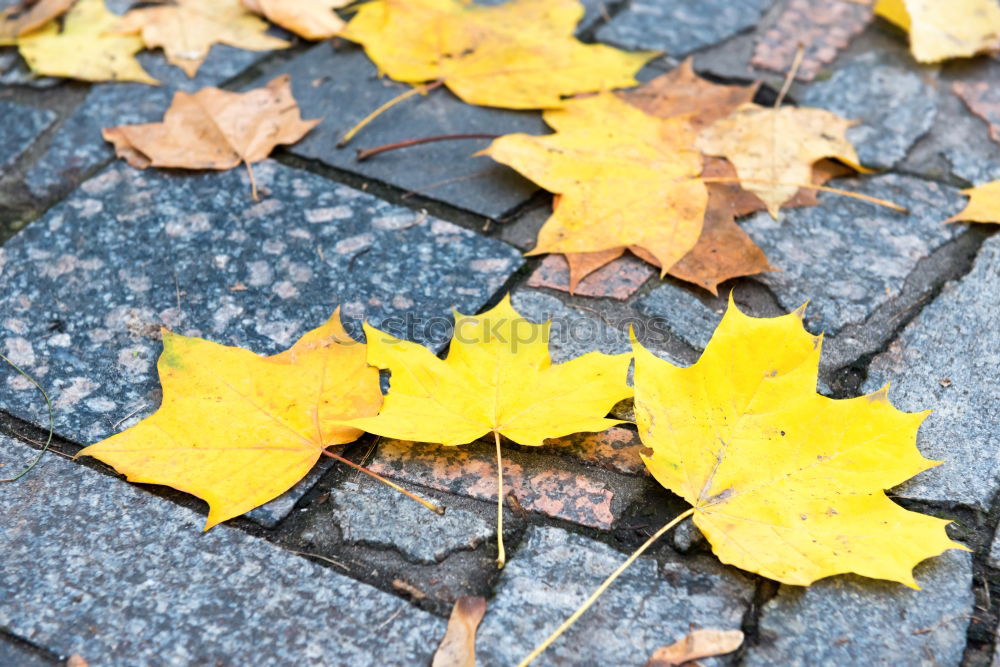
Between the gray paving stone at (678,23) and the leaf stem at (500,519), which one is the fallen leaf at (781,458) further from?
the gray paving stone at (678,23)

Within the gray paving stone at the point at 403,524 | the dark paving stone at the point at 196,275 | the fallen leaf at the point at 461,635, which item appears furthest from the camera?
the dark paving stone at the point at 196,275

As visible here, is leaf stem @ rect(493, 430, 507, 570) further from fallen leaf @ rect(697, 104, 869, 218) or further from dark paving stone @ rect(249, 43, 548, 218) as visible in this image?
fallen leaf @ rect(697, 104, 869, 218)

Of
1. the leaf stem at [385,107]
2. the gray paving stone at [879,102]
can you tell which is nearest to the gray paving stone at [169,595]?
the leaf stem at [385,107]

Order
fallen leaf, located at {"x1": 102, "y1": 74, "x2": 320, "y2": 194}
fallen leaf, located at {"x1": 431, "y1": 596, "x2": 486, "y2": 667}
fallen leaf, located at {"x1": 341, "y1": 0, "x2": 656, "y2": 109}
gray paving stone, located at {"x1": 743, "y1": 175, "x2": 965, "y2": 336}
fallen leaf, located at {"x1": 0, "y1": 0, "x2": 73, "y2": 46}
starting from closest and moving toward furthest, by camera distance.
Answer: fallen leaf, located at {"x1": 431, "y1": 596, "x2": 486, "y2": 667}, gray paving stone, located at {"x1": 743, "y1": 175, "x2": 965, "y2": 336}, fallen leaf, located at {"x1": 102, "y1": 74, "x2": 320, "y2": 194}, fallen leaf, located at {"x1": 341, "y1": 0, "x2": 656, "y2": 109}, fallen leaf, located at {"x1": 0, "y1": 0, "x2": 73, "y2": 46}

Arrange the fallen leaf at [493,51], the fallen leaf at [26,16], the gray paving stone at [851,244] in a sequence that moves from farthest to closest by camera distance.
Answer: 1. the fallen leaf at [26,16]
2. the fallen leaf at [493,51]
3. the gray paving stone at [851,244]

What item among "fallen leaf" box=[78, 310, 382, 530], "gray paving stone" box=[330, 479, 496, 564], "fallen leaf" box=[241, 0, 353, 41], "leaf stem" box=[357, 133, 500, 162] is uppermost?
"fallen leaf" box=[241, 0, 353, 41]

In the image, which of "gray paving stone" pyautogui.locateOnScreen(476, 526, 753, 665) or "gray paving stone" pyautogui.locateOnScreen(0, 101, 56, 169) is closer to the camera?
"gray paving stone" pyautogui.locateOnScreen(476, 526, 753, 665)

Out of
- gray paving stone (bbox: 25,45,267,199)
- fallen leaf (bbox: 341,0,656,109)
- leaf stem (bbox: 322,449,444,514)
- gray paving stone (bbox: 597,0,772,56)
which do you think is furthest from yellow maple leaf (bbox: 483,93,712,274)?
gray paving stone (bbox: 25,45,267,199)

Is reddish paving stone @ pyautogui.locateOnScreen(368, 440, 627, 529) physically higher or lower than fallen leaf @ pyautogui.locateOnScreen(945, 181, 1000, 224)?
lower
